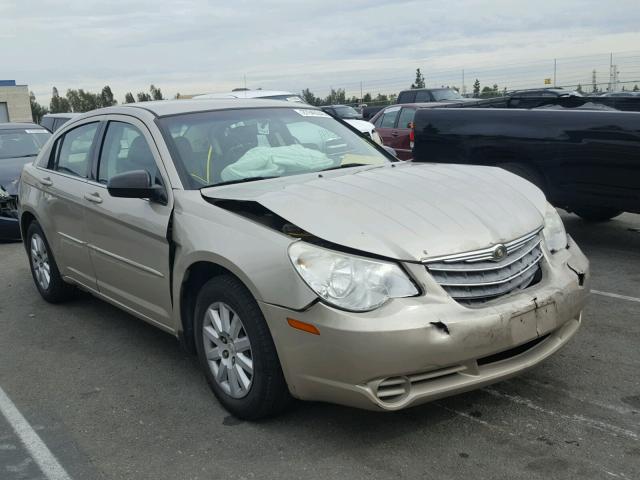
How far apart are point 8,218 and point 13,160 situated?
166cm

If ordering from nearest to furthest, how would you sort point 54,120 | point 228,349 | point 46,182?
1. point 228,349
2. point 46,182
3. point 54,120

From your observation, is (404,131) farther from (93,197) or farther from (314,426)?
(314,426)

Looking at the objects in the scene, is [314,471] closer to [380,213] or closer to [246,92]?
[380,213]

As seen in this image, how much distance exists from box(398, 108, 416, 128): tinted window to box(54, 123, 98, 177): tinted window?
9634mm

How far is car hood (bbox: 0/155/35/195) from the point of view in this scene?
950cm

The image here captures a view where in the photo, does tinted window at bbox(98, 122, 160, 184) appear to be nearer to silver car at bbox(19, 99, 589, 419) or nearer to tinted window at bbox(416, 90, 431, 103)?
silver car at bbox(19, 99, 589, 419)

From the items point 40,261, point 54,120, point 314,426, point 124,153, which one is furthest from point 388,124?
point 314,426

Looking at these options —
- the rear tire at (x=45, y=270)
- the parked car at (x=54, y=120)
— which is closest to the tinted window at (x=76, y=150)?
the rear tire at (x=45, y=270)

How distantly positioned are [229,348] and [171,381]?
88 cm

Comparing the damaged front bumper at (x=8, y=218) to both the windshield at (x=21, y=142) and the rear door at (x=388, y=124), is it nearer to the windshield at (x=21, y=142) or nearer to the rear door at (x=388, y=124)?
the windshield at (x=21, y=142)

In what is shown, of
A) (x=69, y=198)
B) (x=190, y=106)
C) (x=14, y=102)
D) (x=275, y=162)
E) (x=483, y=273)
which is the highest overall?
(x=14, y=102)

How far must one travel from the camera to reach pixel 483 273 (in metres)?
3.44

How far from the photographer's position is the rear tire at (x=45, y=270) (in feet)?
19.8

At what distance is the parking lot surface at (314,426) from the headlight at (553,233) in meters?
0.75
